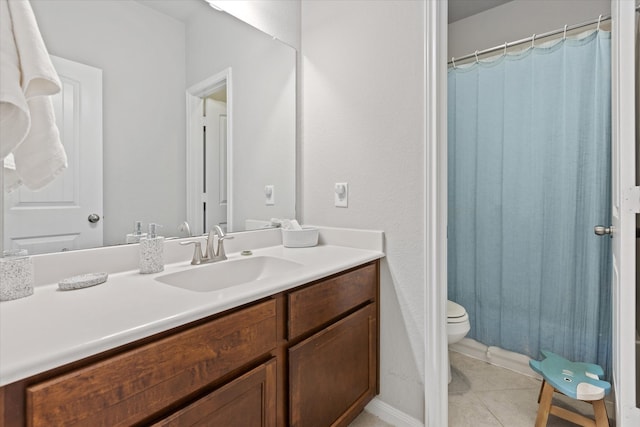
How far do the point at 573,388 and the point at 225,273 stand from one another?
155 centimetres

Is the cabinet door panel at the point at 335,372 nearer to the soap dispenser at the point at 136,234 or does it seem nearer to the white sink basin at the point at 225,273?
the white sink basin at the point at 225,273

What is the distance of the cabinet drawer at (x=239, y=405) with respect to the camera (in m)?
0.78

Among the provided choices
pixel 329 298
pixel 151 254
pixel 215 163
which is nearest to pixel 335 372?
pixel 329 298

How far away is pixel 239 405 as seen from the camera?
0.90 meters

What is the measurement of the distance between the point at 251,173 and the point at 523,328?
6.14ft

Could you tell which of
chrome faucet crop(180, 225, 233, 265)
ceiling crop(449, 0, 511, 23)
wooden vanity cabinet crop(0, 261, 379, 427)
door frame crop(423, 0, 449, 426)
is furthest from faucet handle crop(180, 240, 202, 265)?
ceiling crop(449, 0, 511, 23)

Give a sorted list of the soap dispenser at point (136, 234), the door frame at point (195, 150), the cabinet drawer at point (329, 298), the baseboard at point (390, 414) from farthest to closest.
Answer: the baseboard at point (390, 414) → the door frame at point (195, 150) → the soap dispenser at point (136, 234) → the cabinet drawer at point (329, 298)

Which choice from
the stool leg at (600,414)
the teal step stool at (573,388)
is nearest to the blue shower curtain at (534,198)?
the teal step stool at (573,388)

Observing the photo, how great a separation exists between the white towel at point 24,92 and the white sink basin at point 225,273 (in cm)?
47

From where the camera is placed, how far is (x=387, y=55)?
1.52m

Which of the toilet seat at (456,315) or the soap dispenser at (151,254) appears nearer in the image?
the soap dispenser at (151,254)

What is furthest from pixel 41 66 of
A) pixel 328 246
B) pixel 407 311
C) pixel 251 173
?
pixel 407 311

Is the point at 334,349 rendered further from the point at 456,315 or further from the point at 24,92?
the point at 24,92

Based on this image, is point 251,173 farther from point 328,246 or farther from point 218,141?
point 328,246
